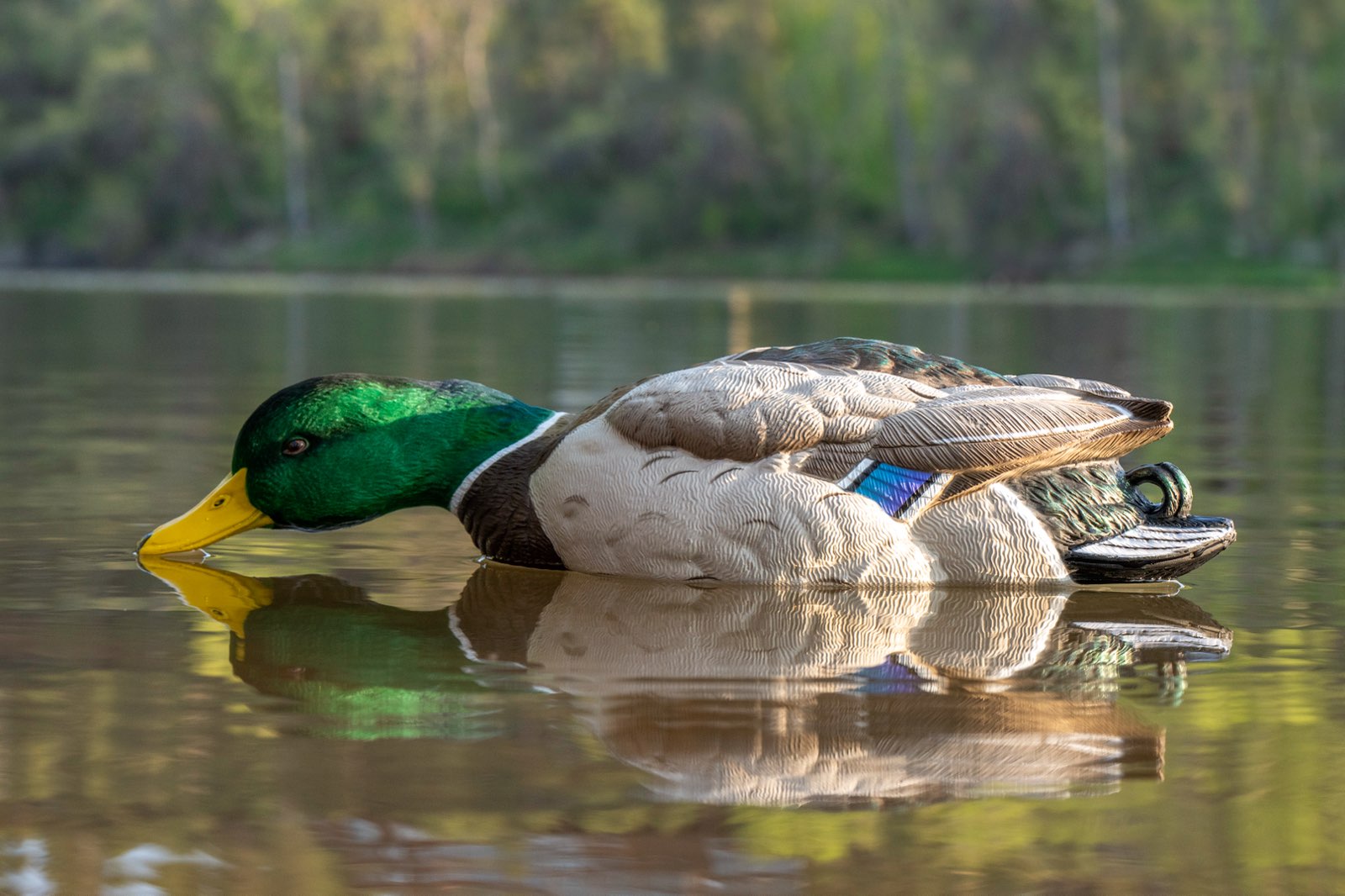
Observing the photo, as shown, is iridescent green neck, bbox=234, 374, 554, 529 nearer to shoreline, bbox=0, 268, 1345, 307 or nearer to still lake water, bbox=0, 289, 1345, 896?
still lake water, bbox=0, 289, 1345, 896

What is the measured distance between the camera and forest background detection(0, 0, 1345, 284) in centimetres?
5494

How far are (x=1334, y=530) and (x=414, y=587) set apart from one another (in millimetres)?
3463

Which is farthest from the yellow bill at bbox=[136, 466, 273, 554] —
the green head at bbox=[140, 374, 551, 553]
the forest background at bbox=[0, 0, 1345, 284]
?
the forest background at bbox=[0, 0, 1345, 284]

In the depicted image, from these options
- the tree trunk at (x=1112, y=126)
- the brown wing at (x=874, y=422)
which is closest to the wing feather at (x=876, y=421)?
the brown wing at (x=874, y=422)

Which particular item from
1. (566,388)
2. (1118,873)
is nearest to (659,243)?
(566,388)

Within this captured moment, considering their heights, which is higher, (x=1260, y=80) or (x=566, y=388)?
(x=1260, y=80)

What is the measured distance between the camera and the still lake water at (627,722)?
Answer: 131 inches

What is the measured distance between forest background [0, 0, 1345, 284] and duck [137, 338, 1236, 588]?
43692 millimetres

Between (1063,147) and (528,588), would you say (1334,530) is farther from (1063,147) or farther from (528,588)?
(1063,147)

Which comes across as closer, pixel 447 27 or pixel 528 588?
pixel 528 588

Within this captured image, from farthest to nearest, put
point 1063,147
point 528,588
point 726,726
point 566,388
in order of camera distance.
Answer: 1. point 1063,147
2. point 566,388
3. point 528,588
4. point 726,726

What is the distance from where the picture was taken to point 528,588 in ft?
19.7

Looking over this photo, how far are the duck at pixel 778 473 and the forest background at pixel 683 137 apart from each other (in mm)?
43692

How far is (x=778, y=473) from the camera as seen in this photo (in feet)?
18.4
